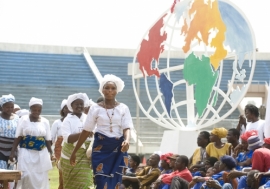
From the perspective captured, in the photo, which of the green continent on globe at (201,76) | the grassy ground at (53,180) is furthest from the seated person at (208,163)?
the grassy ground at (53,180)

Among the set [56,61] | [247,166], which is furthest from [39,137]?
[56,61]

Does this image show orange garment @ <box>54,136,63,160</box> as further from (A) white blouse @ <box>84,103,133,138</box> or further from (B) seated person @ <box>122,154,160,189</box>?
(A) white blouse @ <box>84,103,133,138</box>

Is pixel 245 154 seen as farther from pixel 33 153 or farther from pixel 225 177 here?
pixel 33 153

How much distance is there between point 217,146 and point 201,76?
305 cm

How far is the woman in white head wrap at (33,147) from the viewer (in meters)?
9.34

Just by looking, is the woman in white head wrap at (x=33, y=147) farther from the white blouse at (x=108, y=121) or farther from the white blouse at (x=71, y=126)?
the white blouse at (x=108, y=121)

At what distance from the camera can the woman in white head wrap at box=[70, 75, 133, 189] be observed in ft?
23.7

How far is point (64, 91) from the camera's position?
111 feet

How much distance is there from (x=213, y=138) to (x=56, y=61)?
28.8m

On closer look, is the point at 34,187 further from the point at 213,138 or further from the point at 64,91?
the point at 64,91

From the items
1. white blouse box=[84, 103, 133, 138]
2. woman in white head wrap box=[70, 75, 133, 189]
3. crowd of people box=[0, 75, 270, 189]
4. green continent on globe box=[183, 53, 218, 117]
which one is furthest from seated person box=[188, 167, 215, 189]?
green continent on globe box=[183, 53, 218, 117]

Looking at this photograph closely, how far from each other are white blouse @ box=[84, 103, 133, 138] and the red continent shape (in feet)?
22.5

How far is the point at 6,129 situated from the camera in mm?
9438

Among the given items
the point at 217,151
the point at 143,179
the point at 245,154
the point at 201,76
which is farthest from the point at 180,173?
the point at 201,76
